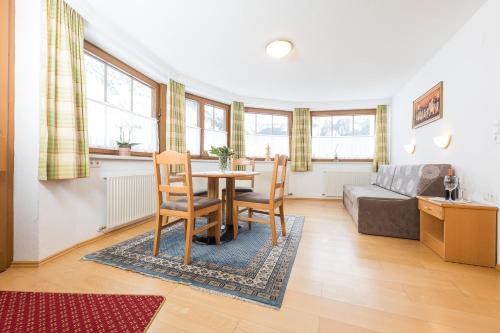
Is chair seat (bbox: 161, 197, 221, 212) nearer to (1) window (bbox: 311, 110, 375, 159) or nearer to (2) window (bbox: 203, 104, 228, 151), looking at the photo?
(2) window (bbox: 203, 104, 228, 151)

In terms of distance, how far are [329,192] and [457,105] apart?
2.84m

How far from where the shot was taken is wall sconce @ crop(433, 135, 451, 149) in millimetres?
2475

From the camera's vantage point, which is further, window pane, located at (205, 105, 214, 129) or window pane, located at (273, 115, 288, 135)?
window pane, located at (273, 115, 288, 135)

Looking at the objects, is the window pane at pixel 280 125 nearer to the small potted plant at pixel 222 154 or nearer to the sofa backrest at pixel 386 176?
the sofa backrest at pixel 386 176

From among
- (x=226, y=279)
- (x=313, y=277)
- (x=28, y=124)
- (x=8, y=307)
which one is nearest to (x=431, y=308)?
(x=313, y=277)

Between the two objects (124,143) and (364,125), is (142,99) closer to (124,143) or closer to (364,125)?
(124,143)

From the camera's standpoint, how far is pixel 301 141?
4.96m

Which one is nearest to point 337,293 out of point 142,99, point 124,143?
point 124,143

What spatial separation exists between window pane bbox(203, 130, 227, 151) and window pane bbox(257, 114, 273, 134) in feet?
3.01

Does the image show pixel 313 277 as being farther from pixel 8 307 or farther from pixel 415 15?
pixel 415 15

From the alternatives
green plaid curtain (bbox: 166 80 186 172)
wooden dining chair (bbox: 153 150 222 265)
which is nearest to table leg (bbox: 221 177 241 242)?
wooden dining chair (bbox: 153 150 222 265)

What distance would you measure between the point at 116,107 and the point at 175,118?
0.90 meters

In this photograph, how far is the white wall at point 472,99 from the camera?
184cm

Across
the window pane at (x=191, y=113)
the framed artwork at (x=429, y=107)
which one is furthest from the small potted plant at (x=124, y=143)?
the framed artwork at (x=429, y=107)
